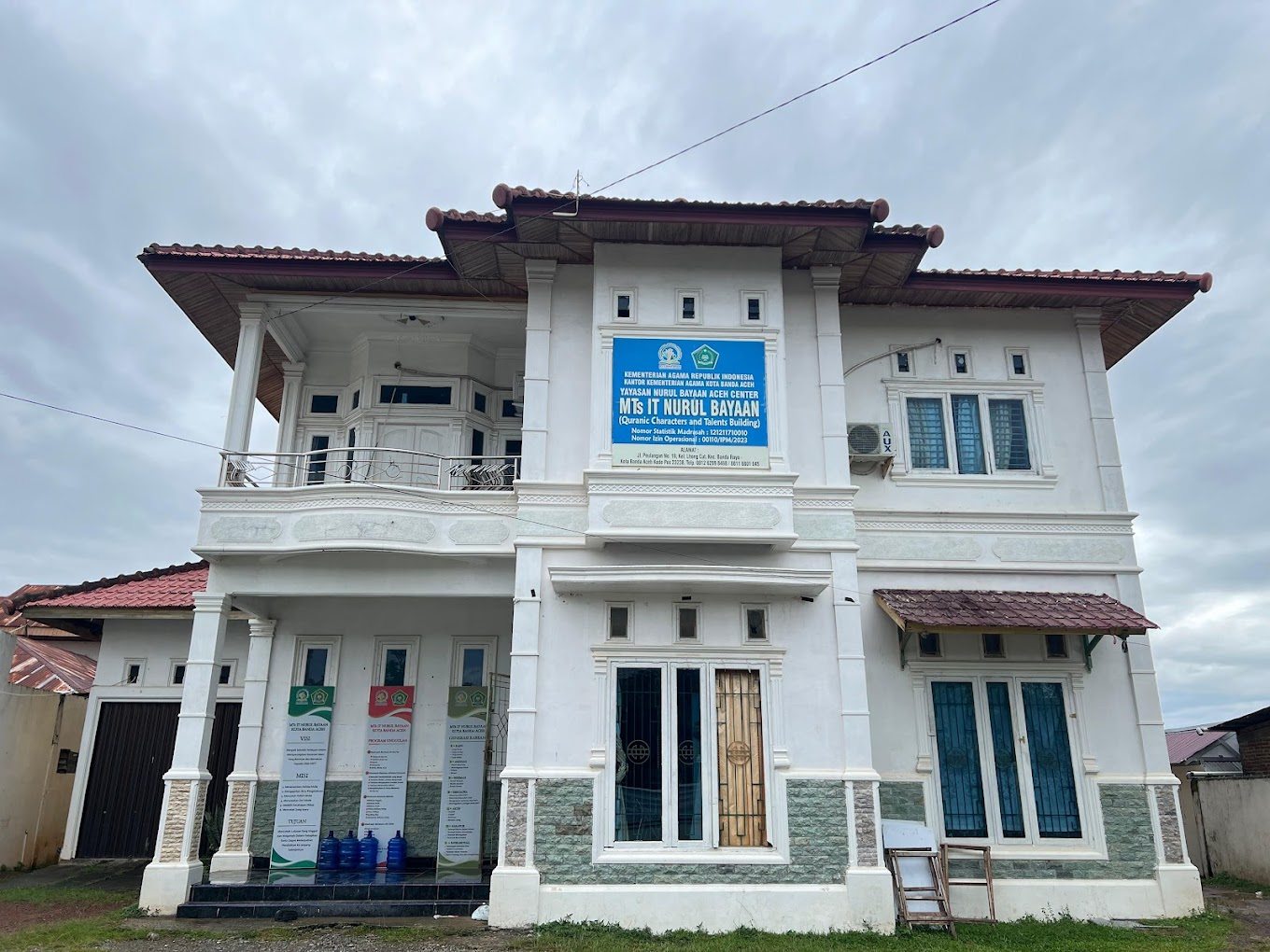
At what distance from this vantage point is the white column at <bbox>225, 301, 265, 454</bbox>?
432 inches

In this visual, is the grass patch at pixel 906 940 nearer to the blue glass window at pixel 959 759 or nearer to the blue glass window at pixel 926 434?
the blue glass window at pixel 959 759

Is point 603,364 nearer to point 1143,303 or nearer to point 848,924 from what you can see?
point 848,924

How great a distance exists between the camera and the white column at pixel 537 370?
10.3 metres

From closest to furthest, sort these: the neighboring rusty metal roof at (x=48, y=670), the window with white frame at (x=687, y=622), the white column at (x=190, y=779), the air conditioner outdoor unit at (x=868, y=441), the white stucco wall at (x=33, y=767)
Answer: the white column at (x=190, y=779)
the window with white frame at (x=687, y=622)
the air conditioner outdoor unit at (x=868, y=441)
the white stucco wall at (x=33, y=767)
the neighboring rusty metal roof at (x=48, y=670)

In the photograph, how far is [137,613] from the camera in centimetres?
1393

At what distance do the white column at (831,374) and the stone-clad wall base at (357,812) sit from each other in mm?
6131

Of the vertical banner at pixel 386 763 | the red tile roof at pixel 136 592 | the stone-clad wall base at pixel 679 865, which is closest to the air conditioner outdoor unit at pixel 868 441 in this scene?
the stone-clad wall base at pixel 679 865

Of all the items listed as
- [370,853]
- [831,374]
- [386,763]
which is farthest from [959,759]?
[370,853]

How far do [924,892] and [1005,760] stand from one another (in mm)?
1982

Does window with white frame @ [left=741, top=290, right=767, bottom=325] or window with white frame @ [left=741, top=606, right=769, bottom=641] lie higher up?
window with white frame @ [left=741, top=290, right=767, bottom=325]

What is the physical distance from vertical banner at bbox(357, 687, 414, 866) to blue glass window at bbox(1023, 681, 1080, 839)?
8.08m

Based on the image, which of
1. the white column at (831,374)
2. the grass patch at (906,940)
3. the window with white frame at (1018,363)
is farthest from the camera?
the window with white frame at (1018,363)

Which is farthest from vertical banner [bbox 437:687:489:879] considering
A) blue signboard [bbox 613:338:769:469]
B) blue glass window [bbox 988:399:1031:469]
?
blue glass window [bbox 988:399:1031:469]

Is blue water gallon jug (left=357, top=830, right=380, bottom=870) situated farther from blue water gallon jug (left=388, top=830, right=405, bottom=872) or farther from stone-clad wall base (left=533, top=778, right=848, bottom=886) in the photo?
stone-clad wall base (left=533, top=778, right=848, bottom=886)
